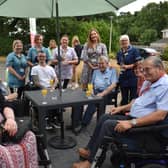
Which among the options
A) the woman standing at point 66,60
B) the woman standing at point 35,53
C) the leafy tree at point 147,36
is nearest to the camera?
the woman standing at point 35,53

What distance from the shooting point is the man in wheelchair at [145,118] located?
10.3 feet

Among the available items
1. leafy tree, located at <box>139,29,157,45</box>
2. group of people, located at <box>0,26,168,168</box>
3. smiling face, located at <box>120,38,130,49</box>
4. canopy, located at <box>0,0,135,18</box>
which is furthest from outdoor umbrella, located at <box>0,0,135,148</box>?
leafy tree, located at <box>139,29,157,45</box>

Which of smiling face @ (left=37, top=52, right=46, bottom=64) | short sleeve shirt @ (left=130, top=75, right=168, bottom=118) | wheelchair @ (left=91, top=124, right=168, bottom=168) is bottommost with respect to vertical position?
wheelchair @ (left=91, top=124, right=168, bottom=168)

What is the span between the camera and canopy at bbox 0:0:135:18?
13.4ft

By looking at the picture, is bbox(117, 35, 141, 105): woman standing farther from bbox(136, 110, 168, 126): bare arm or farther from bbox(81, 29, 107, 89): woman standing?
bbox(136, 110, 168, 126): bare arm

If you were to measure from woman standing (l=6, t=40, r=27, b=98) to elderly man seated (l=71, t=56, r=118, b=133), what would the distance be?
53.2 inches

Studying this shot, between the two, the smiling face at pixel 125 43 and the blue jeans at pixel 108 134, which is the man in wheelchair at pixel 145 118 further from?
the smiling face at pixel 125 43

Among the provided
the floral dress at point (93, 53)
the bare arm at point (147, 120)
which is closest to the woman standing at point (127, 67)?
the floral dress at point (93, 53)

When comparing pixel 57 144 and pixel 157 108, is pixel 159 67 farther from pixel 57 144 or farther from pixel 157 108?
pixel 57 144

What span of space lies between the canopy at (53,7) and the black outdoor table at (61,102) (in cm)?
105

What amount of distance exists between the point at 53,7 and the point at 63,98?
3.77 feet

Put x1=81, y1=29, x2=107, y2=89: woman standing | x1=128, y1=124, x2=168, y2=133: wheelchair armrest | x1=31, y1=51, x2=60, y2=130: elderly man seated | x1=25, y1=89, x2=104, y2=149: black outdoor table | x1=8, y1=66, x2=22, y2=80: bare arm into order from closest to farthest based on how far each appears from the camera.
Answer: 1. x1=128, y1=124, x2=168, y2=133: wheelchair armrest
2. x1=25, y1=89, x2=104, y2=149: black outdoor table
3. x1=31, y1=51, x2=60, y2=130: elderly man seated
4. x1=8, y1=66, x2=22, y2=80: bare arm
5. x1=81, y1=29, x2=107, y2=89: woman standing

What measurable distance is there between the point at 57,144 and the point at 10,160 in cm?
165

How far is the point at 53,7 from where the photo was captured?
427 cm
